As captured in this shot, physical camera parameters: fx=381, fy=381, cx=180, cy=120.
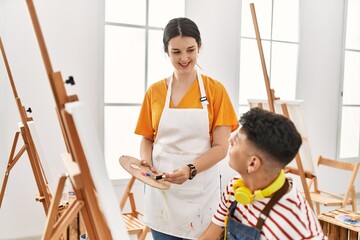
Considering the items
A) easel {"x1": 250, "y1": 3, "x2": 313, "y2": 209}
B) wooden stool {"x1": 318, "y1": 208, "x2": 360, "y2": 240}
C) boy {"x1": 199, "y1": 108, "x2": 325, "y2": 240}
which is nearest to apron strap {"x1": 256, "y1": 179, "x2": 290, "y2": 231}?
boy {"x1": 199, "y1": 108, "x2": 325, "y2": 240}

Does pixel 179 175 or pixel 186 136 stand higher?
pixel 186 136

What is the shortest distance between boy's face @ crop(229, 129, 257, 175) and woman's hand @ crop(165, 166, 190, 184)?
33cm

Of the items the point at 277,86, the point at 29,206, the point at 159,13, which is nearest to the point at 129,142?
the point at 29,206

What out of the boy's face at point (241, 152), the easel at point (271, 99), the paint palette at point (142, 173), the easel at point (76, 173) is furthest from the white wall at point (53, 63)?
the boy's face at point (241, 152)

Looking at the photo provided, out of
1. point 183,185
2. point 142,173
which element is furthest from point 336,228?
point 142,173

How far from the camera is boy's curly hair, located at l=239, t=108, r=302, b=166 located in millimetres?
1128

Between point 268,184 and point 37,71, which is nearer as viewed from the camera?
point 268,184

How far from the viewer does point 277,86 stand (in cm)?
424

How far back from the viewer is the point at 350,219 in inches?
102

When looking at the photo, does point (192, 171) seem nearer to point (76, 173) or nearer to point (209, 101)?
point (209, 101)

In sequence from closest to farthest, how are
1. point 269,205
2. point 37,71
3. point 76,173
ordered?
1. point 76,173
2. point 269,205
3. point 37,71

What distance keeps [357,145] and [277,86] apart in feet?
4.83

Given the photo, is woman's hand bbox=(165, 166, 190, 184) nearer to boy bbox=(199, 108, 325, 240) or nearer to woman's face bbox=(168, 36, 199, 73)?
boy bbox=(199, 108, 325, 240)

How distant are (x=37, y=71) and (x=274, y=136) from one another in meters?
2.36
